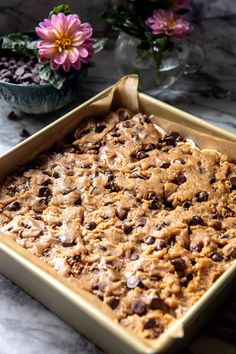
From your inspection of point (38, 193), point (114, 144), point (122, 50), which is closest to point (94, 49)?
point (122, 50)

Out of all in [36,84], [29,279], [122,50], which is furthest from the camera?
[122,50]

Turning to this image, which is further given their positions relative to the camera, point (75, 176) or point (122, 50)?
point (122, 50)

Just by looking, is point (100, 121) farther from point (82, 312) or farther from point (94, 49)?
point (82, 312)

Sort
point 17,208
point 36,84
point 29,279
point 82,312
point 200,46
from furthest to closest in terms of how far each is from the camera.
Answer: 1. point 200,46
2. point 36,84
3. point 17,208
4. point 29,279
5. point 82,312

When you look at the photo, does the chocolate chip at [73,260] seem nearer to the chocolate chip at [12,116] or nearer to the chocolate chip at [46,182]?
the chocolate chip at [46,182]

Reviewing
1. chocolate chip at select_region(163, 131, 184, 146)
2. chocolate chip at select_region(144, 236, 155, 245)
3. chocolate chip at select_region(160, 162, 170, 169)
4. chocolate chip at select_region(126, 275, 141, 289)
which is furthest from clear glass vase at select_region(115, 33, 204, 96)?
chocolate chip at select_region(126, 275, 141, 289)

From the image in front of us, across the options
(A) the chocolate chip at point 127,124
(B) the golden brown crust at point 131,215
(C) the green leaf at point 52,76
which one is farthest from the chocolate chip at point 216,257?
(C) the green leaf at point 52,76
